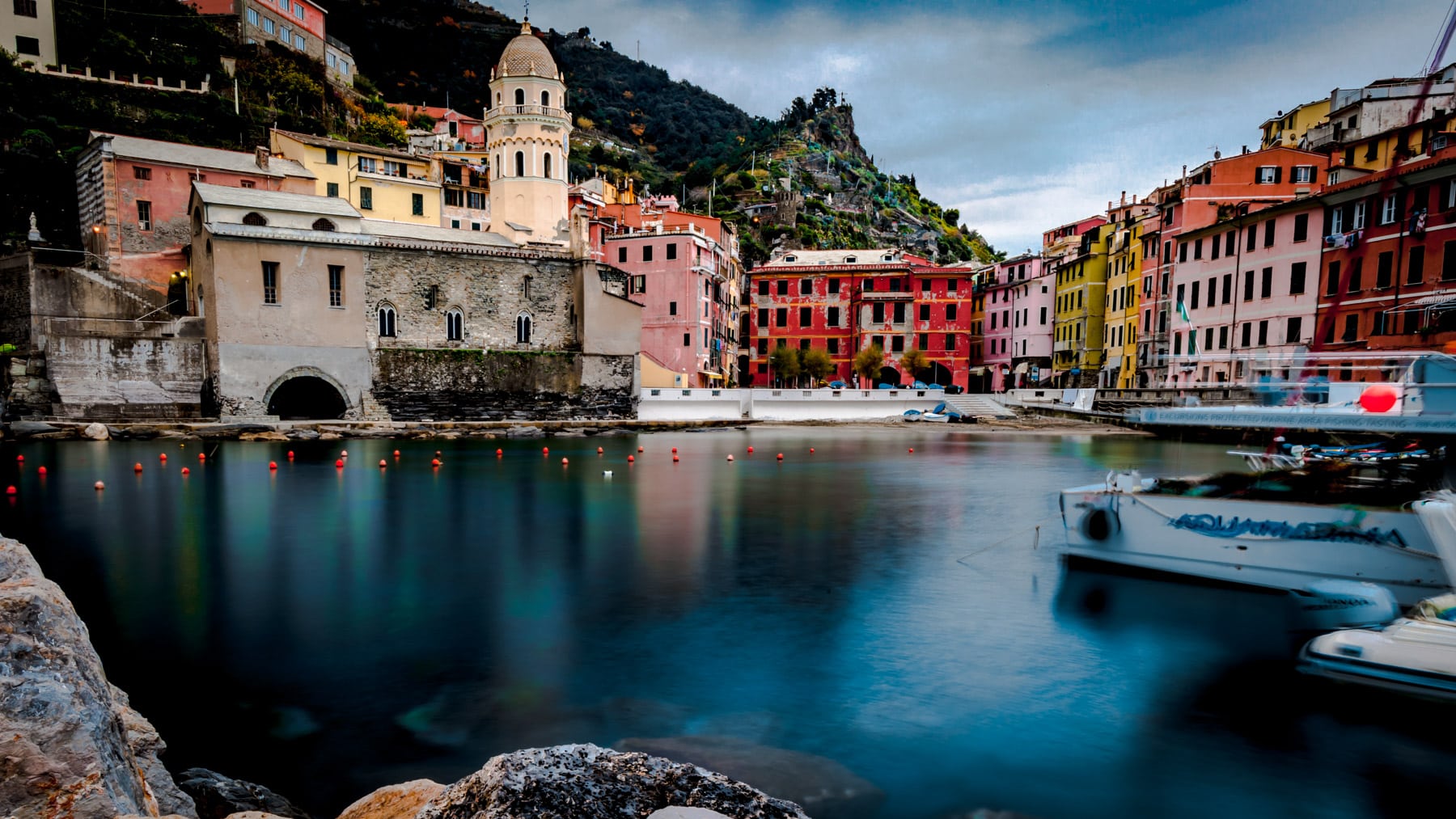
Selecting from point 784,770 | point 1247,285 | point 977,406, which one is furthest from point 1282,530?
point 977,406

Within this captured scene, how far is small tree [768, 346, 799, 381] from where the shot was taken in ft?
162

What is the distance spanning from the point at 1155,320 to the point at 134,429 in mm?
45049

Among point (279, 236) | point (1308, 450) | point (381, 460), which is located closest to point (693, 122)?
point (279, 236)

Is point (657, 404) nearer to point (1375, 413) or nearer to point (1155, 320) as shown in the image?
point (1155, 320)

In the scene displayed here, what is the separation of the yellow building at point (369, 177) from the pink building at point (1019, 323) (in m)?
38.4

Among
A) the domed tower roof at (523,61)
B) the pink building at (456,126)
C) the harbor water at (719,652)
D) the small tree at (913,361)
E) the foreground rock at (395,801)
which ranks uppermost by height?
the pink building at (456,126)

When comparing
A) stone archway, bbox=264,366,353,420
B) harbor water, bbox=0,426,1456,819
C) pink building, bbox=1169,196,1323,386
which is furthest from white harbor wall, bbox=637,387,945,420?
harbor water, bbox=0,426,1456,819

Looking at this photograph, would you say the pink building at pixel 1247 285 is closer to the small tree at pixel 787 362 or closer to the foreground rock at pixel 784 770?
the small tree at pixel 787 362

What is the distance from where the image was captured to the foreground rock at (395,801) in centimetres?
370

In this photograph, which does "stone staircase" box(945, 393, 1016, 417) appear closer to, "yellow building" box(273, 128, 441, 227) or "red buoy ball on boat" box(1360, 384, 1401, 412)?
"yellow building" box(273, 128, 441, 227)

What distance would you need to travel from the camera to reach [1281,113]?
4547 cm

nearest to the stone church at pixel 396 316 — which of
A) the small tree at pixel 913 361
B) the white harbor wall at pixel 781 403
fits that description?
the white harbor wall at pixel 781 403

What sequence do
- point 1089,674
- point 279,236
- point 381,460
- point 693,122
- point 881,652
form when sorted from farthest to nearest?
point 693,122 < point 279,236 < point 381,460 < point 881,652 < point 1089,674

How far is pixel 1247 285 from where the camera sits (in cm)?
3388
